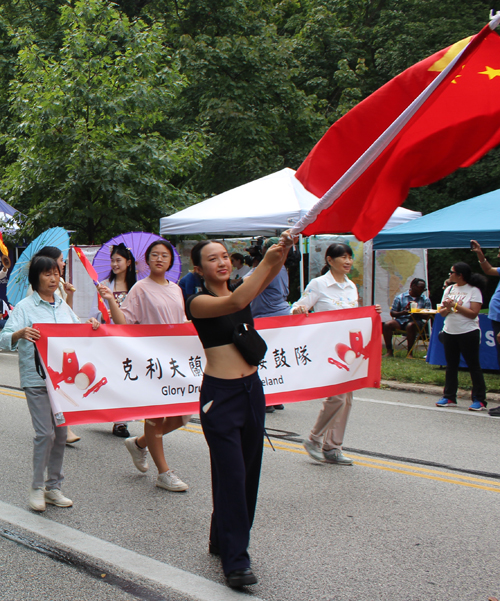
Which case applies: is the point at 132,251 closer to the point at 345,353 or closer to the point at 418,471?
the point at 345,353

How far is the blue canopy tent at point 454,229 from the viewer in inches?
423

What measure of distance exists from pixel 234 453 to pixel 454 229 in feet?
27.4

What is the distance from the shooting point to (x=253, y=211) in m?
12.9

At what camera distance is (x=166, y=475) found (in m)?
5.45

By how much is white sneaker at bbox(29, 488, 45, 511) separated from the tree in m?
11.7

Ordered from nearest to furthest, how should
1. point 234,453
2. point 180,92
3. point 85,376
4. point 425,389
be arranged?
point 234,453, point 85,376, point 425,389, point 180,92

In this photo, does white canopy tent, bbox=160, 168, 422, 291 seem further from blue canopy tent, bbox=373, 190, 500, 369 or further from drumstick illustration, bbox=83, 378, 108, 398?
drumstick illustration, bbox=83, 378, 108, 398

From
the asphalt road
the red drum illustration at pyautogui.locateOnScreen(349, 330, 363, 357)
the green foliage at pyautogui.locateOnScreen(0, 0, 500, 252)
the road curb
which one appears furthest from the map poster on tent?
the red drum illustration at pyautogui.locateOnScreen(349, 330, 363, 357)

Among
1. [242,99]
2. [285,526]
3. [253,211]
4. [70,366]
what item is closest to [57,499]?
[70,366]

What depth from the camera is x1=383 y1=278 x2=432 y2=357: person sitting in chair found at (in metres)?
13.8

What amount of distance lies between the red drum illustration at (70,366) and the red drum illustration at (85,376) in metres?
0.04

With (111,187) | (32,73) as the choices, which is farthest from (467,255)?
(32,73)

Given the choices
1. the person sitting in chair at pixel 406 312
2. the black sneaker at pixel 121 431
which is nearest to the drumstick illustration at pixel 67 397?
the black sneaker at pixel 121 431

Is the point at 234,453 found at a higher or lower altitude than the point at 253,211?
lower
